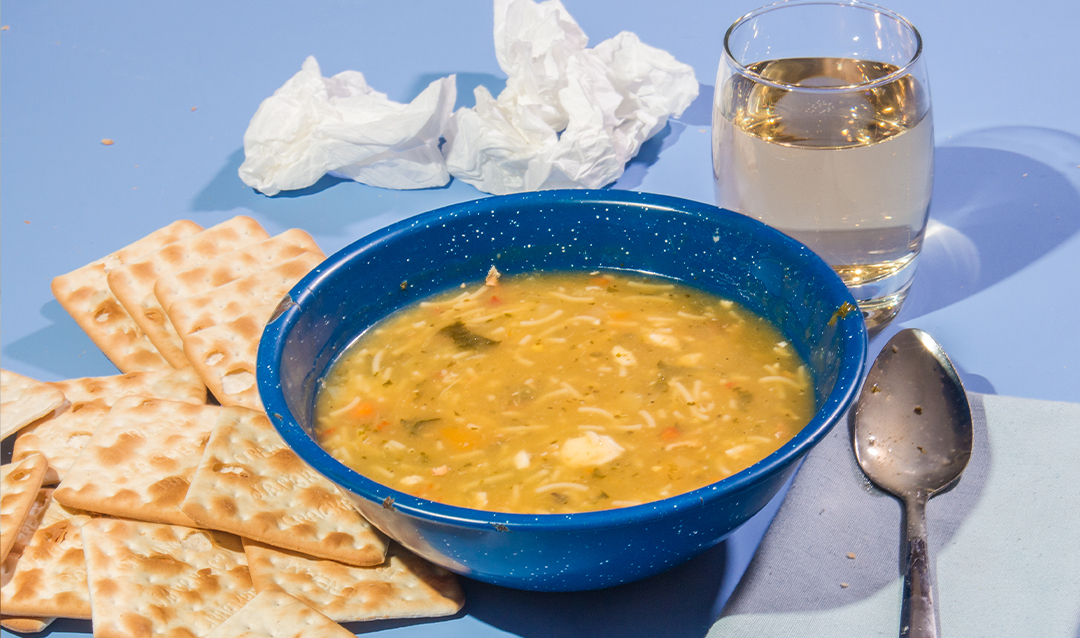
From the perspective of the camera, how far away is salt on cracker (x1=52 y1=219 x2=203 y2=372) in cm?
294

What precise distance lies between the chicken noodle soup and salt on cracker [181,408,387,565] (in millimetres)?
210

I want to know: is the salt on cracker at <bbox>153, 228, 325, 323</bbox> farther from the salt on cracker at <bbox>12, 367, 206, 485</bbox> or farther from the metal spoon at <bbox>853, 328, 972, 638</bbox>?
the metal spoon at <bbox>853, 328, 972, 638</bbox>

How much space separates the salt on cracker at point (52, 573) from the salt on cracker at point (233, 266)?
70cm

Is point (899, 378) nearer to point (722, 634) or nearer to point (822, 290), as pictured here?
point (822, 290)

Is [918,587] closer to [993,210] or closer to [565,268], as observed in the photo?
[565,268]

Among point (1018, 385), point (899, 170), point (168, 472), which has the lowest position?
point (1018, 385)

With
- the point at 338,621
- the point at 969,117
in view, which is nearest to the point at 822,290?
the point at 338,621

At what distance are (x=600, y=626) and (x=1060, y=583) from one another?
88 centimetres

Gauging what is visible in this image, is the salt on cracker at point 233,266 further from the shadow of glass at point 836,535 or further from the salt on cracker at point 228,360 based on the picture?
the shadow of glass at point 836,535

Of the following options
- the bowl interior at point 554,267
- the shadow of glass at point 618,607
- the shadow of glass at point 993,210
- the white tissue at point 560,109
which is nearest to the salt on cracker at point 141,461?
the bowl interior at point 554,267

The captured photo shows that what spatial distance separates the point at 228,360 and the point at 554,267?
2.92 ft

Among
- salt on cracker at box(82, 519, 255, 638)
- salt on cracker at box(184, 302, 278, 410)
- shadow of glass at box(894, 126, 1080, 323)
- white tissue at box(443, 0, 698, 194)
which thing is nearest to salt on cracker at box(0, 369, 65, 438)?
salt on cracker at box(184, 302, 278, 410)

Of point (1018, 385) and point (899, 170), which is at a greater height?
point (899, 170)

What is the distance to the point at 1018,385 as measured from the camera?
263 cm
